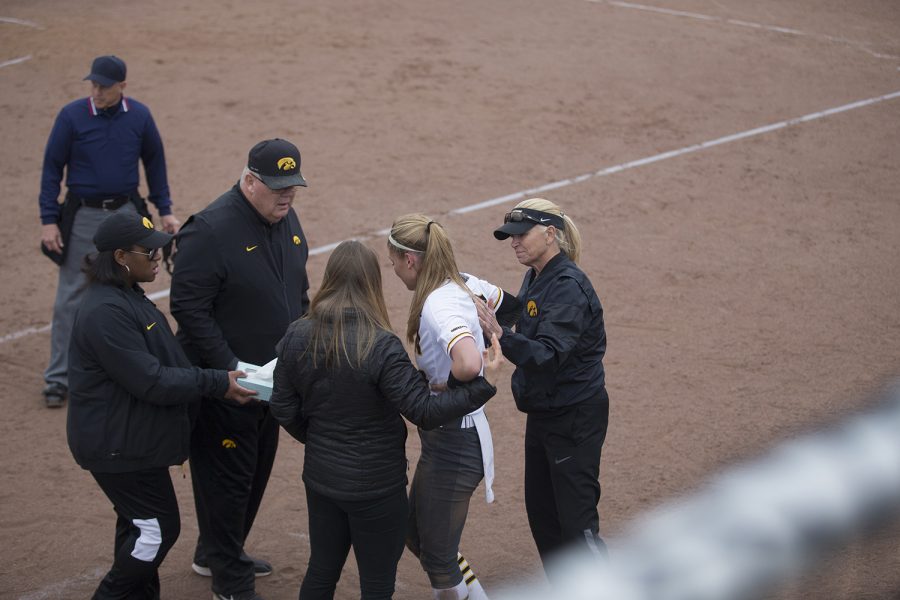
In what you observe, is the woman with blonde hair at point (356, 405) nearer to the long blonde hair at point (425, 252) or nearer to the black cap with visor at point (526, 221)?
the long blonde hair at point (425, 252)

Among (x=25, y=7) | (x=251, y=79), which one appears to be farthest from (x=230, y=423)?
(x=25, y=7)

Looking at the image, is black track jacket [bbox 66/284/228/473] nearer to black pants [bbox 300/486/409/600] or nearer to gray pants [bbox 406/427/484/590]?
black pants [bbox 300/486/409/600]

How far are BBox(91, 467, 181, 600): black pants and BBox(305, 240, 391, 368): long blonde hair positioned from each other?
1179mm

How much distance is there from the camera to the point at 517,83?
44.8 feet

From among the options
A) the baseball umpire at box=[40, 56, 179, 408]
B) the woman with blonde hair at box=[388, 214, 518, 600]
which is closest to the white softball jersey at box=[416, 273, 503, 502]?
the woman with blonde hair at box=[388, 214, 518, 600]

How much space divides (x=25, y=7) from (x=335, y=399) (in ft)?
49.8

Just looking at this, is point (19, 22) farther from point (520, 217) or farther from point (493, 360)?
point (493, 360)

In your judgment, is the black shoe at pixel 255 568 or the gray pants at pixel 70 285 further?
the gray pants at pixel 70 285

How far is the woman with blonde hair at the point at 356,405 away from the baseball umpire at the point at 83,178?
3.51 meters

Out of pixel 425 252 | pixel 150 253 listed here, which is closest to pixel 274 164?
pixel 150 253

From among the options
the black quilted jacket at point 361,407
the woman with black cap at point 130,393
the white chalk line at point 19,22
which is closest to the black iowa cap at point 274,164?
the woman with black cap at point 130,393

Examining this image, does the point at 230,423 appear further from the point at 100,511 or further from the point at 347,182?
the point at 347,182

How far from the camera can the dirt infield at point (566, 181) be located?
6125 mm

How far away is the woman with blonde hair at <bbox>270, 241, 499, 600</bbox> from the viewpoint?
13.0 feet
